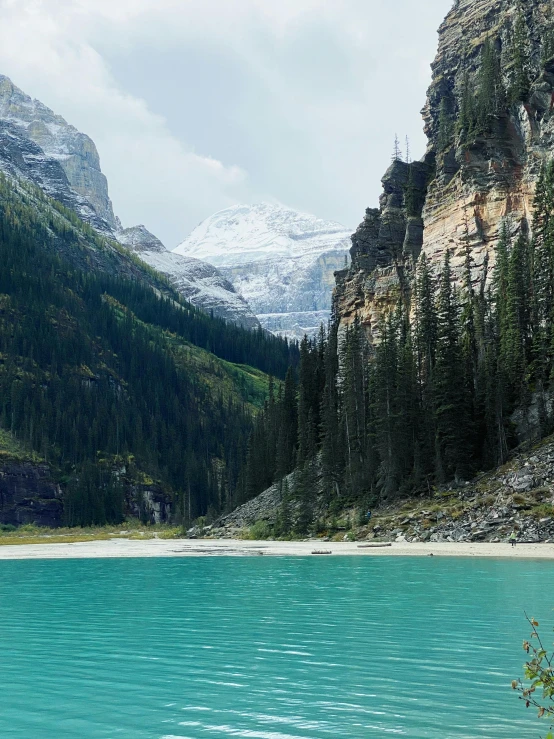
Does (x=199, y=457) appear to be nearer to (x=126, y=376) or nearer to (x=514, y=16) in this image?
(x=126, y=376)

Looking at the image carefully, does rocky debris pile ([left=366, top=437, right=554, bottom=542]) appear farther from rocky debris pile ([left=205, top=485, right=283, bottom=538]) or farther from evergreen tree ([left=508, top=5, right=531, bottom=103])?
evergreen tree ([left=508, top=5, right=531, bottom=103])

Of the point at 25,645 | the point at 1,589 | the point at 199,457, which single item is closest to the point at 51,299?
the point at 199,457

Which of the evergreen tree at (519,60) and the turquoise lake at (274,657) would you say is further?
the evergreen tree at (519,60)

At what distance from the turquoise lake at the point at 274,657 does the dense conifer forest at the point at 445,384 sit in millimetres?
33660

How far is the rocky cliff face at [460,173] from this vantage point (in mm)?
86250

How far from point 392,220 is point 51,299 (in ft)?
400

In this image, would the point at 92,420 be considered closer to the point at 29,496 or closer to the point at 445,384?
the point at 29,496

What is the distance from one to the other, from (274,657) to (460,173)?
8533cm

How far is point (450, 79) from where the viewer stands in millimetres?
117438

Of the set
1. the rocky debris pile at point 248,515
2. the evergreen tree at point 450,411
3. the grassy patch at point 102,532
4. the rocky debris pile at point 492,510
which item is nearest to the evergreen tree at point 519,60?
the evergreen tree at point 450,411

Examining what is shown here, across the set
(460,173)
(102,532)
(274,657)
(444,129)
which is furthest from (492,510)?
(102,532)

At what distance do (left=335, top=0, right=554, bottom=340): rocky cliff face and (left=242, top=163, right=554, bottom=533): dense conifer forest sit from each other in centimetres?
367

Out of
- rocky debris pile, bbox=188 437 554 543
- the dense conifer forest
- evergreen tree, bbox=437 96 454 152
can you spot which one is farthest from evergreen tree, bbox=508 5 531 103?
rocky debris pile, bbox=188 437 554 543

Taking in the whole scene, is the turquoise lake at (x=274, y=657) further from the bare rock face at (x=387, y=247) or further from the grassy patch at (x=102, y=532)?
the grassy patch at (x=102, y=532)
